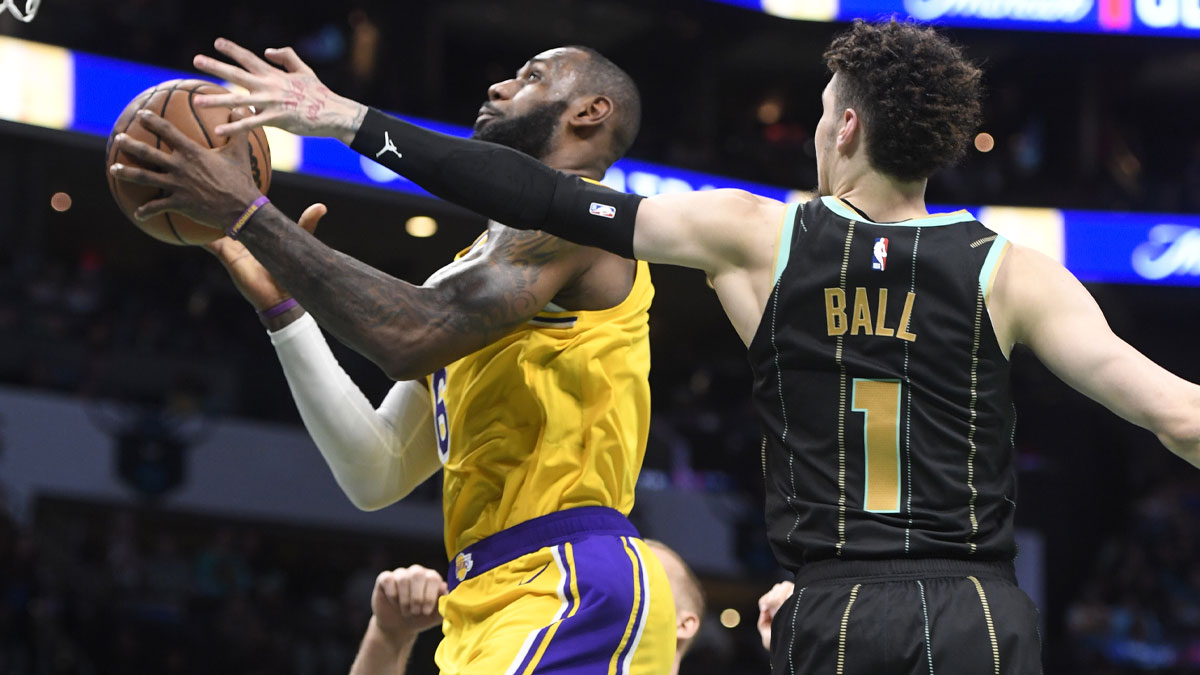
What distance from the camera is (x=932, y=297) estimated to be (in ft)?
8.30

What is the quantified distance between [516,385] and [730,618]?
13185 millimetres

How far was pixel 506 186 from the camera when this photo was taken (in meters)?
2.69

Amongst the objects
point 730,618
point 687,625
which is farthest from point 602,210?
point 730,618

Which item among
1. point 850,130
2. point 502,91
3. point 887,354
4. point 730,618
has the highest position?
point 502,91

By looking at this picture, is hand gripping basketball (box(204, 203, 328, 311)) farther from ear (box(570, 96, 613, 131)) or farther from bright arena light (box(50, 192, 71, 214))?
bright arena light (box(50, 192, 71, 214))

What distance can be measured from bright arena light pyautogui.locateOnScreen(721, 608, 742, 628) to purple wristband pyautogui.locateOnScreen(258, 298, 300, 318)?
41.5 ft

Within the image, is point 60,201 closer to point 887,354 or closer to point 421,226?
point 421,226

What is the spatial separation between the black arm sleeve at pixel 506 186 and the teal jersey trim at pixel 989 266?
24.9 inches

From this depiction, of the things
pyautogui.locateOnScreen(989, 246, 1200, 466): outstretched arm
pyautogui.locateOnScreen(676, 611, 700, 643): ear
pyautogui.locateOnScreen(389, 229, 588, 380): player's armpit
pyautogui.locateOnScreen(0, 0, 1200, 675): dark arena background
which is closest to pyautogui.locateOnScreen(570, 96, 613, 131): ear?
pyautogui.locateOnScreen(389, 229, 588, 380): player's armpit

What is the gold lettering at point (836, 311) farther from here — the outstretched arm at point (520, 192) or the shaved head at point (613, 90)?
the shaved head at point (613, 90)

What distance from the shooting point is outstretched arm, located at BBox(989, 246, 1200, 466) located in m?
2.39

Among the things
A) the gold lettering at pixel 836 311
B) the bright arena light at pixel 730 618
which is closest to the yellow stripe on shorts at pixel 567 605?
the gold lettering at pixel 836 311

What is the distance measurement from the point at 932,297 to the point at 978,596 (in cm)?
52

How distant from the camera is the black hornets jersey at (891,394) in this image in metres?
2.50
